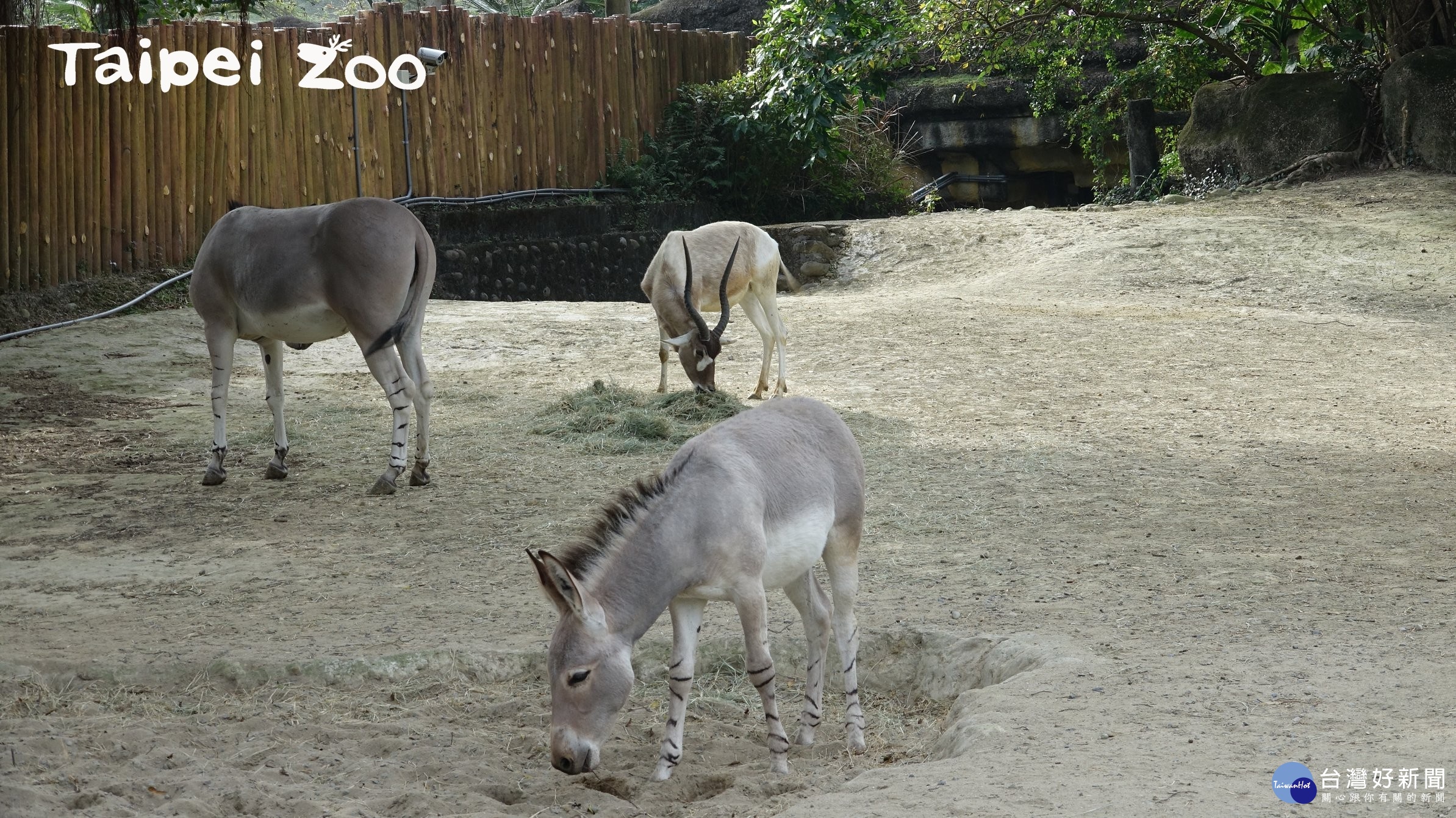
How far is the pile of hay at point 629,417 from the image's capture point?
835 cm

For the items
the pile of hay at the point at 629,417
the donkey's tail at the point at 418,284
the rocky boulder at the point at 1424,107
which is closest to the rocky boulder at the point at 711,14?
the rocky boulder at the point at 1424,107

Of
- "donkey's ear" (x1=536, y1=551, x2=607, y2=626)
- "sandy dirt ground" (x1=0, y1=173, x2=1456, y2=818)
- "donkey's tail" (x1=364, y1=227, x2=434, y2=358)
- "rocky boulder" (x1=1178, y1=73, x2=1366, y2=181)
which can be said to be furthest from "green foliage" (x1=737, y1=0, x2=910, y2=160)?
"donkey's ear" (x1=536, y1=551, x2=607, y2=626)

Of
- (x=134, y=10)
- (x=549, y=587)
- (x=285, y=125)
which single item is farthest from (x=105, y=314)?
(x=549, y=587)

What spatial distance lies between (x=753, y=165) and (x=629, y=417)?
11.6 m

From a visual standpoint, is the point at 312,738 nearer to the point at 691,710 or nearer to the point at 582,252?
the point at 691,710

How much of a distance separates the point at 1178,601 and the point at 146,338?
370 inches

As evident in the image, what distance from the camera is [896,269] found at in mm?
15914

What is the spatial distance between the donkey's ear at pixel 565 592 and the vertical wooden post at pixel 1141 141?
1696 centimetres

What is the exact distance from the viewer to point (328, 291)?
7.28 m

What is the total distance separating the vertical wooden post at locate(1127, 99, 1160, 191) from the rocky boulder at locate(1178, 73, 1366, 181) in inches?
52.5

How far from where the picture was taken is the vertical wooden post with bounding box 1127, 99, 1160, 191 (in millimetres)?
18812

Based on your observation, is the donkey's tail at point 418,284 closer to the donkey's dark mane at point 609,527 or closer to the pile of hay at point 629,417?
the pile of hay at point 629,417

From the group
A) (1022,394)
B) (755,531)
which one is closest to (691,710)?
(755,531)

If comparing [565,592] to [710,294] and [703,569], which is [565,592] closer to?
[703,569]
